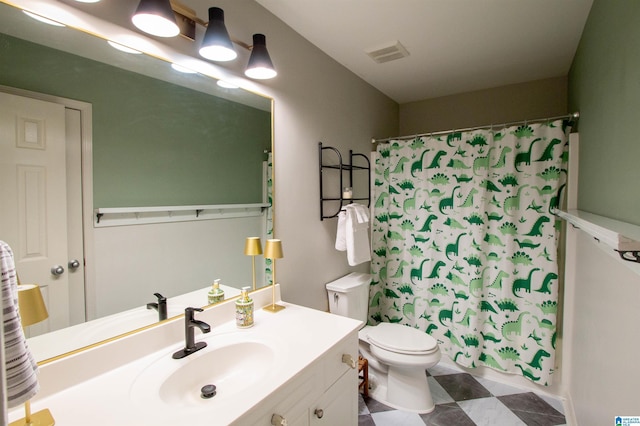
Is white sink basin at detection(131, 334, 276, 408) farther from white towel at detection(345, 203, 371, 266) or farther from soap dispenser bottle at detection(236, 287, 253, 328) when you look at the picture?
white towel at detection(345, 203, 371, 266)

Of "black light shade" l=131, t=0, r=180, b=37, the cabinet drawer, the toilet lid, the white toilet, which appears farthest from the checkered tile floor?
"black light shade" l=131, t=0, r=180, b=37

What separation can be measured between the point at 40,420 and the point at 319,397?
828mm

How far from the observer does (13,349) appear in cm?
54

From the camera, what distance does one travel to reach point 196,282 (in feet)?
4.53

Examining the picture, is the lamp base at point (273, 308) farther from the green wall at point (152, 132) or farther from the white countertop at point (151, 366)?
the green wall at point (152, 132)

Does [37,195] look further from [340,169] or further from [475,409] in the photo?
[475,409]

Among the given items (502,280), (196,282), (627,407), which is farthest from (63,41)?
(502,280)

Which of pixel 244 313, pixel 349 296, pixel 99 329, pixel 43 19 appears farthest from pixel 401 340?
pixel 43 19

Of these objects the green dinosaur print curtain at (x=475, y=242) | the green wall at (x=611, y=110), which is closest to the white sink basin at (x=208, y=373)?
the green wall at (x=611, y=110)

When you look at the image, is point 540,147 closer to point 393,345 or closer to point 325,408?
point 393,345

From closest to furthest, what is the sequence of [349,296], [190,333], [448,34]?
[190,333] → [448,34] → [349,296]

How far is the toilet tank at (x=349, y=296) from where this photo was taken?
2.12 metres

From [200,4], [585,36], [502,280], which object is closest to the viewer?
[200,4]

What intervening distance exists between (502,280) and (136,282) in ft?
7.28
